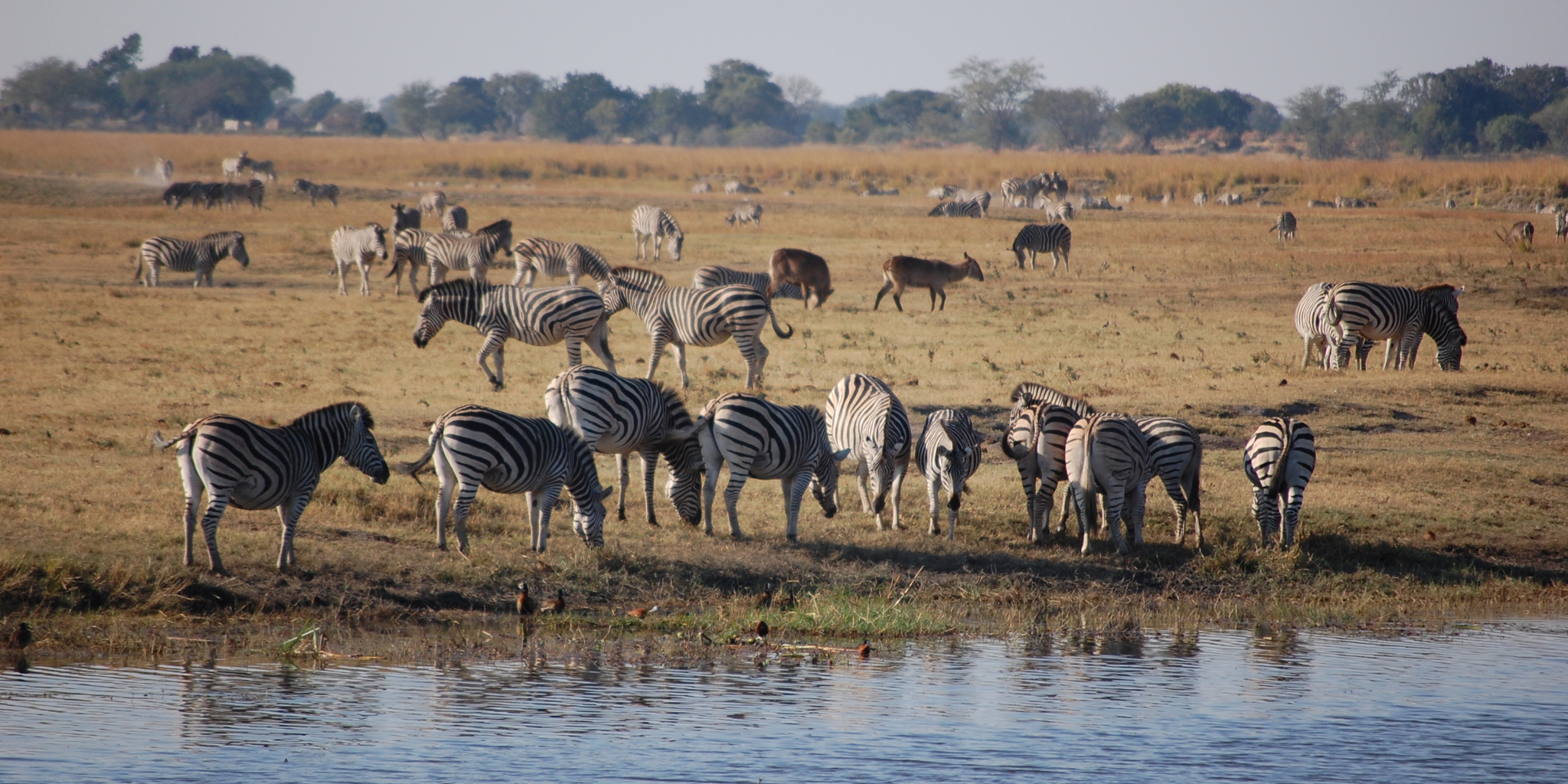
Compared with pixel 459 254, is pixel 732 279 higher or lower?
lower

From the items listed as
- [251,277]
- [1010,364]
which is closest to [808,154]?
[251,277]

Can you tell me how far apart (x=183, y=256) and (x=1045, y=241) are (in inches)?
682

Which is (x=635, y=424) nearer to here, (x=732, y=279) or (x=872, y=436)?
(x=872, y=436)

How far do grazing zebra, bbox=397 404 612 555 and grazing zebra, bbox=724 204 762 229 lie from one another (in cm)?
2754

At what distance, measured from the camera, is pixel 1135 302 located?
24203mm

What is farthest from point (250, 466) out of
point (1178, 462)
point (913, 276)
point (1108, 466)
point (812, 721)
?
point (913, 276)

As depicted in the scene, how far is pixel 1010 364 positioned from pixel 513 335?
6.59 metres

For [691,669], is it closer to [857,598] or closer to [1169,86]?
[857,598]

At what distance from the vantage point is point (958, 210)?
135 ft

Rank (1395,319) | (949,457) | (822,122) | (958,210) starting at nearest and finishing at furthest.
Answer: (949,457) → (1395,319) → (958,210) → (822,122)

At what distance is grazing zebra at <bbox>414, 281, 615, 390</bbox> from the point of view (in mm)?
16547

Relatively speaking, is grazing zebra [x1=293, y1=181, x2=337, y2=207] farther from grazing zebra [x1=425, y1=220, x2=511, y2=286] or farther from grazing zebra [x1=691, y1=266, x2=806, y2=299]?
grazing zebra [x1=691, y1=266, x2=806, y2=299]

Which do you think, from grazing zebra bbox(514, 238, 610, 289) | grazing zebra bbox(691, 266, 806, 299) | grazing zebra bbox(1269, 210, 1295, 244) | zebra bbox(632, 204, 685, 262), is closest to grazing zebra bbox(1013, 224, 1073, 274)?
grazing zebra bbox(1269, 210, 1295, 244)

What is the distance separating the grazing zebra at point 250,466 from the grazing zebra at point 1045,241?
71.7 ft
